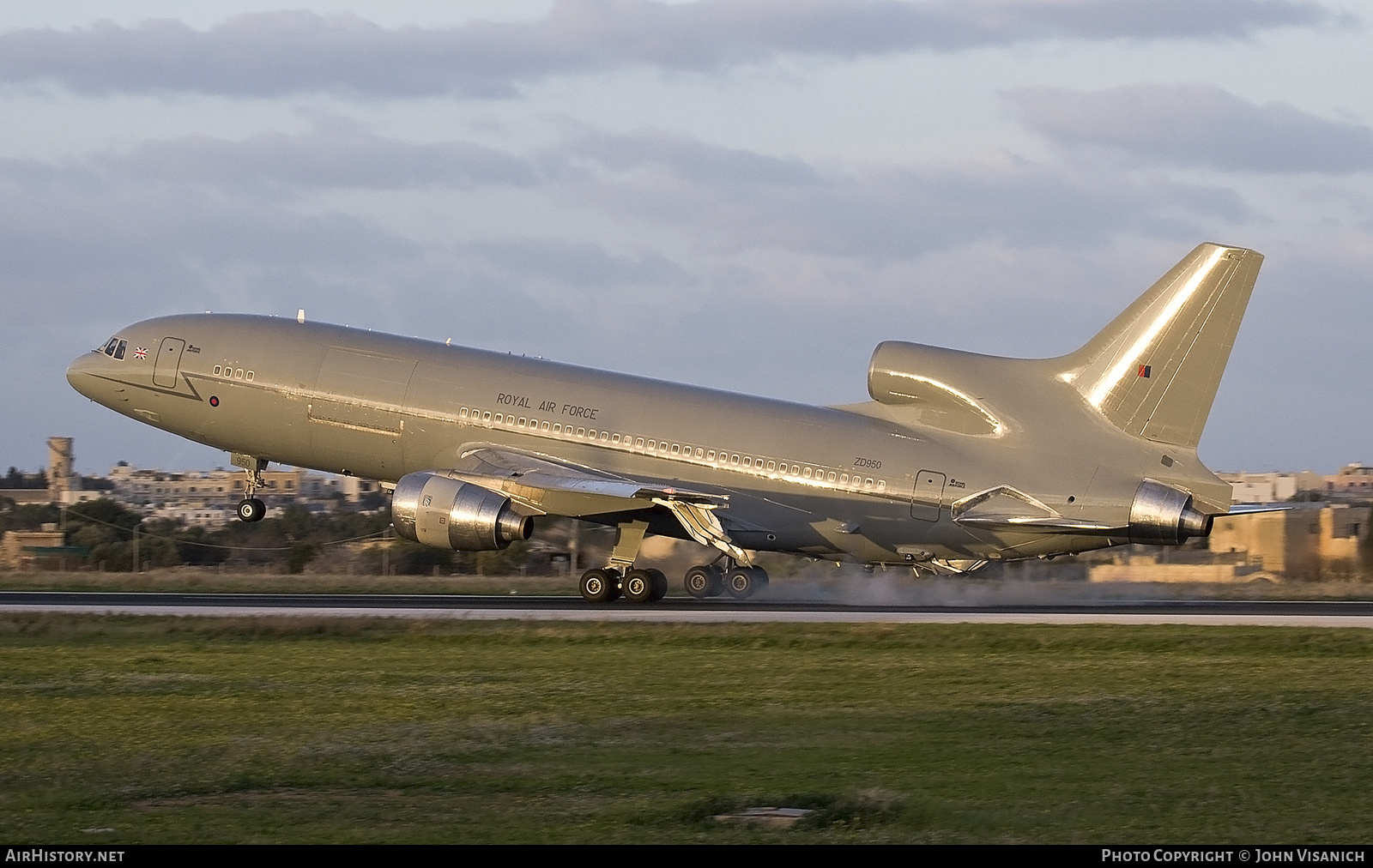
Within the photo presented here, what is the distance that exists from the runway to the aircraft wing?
6.56 feet

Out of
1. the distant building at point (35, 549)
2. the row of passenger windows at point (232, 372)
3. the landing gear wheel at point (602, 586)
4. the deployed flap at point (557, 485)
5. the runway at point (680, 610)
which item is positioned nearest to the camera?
the runway at point (680, 610)

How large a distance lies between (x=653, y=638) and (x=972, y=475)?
11018 millimetres

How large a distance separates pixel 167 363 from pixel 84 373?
3.32 m

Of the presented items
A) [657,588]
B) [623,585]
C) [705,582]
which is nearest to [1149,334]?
[705,582]

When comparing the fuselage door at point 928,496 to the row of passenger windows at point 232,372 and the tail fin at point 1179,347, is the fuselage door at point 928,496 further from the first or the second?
the row of passenger windows at point 232,372

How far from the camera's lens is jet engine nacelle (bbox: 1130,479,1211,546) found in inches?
1361

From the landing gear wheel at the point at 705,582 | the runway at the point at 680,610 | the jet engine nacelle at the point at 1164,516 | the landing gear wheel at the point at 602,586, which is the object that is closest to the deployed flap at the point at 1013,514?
the jet engine nacelle at the point at 1164,516

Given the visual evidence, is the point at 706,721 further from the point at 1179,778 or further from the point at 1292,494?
the point at 1292,494

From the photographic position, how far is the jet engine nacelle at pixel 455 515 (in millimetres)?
35156

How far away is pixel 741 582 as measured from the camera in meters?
38.8

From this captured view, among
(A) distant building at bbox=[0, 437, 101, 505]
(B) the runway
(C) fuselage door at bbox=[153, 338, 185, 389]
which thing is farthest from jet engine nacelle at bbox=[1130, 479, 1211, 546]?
(A) distant building at bbox=[0, 437, 101, 505]

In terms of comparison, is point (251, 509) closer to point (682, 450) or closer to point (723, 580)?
point (682, 450)

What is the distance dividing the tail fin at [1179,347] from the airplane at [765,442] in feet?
0.14

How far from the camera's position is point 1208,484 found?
3512cm
